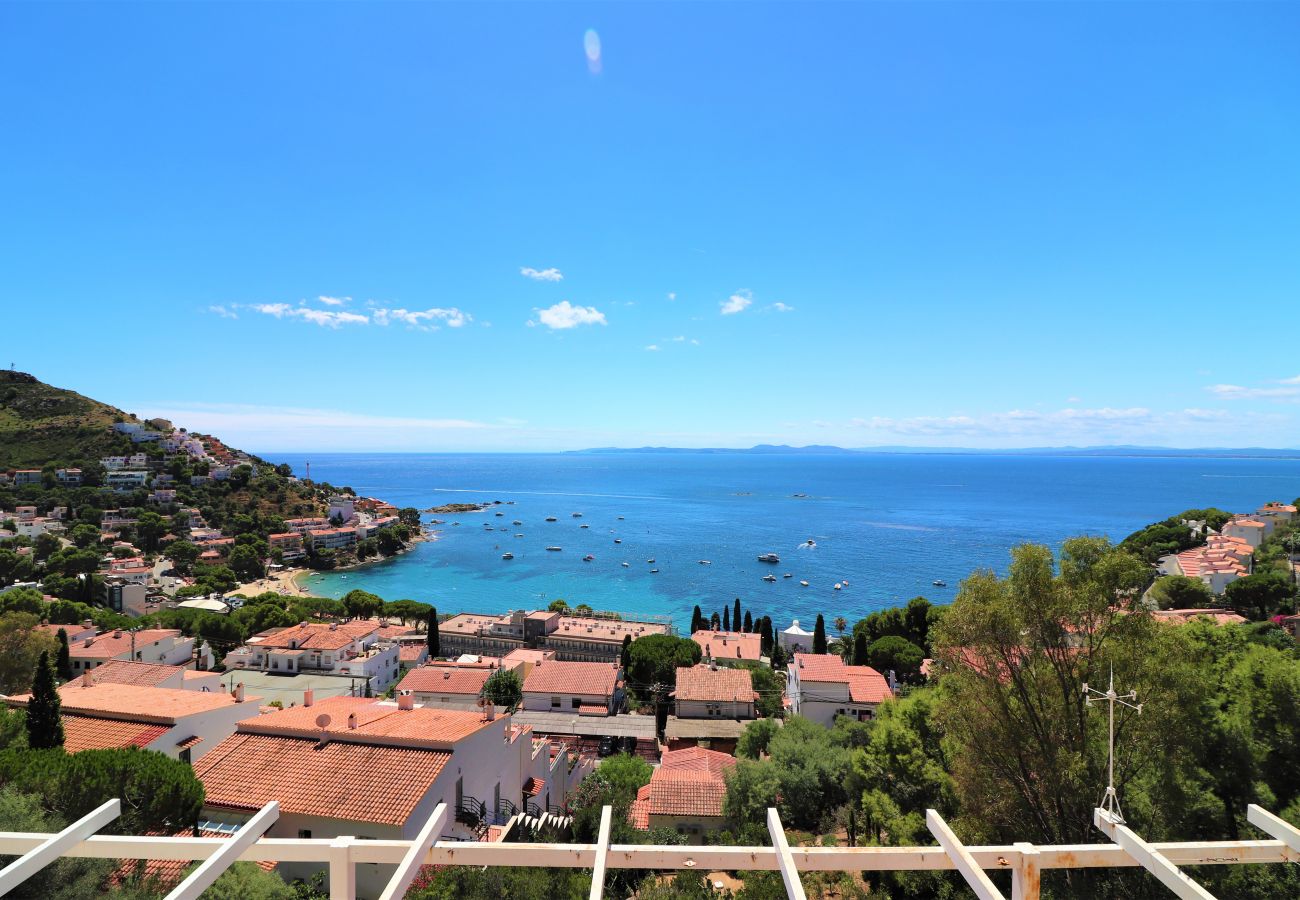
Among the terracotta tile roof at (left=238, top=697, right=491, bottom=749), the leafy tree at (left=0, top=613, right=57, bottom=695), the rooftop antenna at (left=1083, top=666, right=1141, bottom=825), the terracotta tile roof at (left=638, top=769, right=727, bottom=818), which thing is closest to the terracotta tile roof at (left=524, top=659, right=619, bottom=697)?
the terracotta tile roof at (left=638, top=769, right=727, bottom=818)

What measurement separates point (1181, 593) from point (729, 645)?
23.4 m

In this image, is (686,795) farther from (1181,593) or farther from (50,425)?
(50,425)

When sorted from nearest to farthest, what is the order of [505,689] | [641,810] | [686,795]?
1. [641,810]
2. [686,795]
3. [505,689]

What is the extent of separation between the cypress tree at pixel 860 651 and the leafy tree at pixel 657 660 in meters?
8.22

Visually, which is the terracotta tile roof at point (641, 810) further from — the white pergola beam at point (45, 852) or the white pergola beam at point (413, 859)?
the white pergola beam at point (45, 852)

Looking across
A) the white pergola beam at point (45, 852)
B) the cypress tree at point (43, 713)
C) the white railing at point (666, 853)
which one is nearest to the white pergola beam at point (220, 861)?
the white railing at point (666, 853)

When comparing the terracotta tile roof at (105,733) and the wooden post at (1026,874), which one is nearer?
the wooden post at (1026,874)

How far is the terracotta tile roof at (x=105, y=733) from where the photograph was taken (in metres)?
10.7

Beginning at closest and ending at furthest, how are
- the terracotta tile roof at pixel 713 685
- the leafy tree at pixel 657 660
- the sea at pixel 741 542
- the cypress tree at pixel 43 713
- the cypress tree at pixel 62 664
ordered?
the cypress tree at pixel 43 713, the cypress tree at pixel 62 664, the terracotta tile roof at pixel 713 685, the leafy tree at pixel 657 660, the sea at pixel 741 542

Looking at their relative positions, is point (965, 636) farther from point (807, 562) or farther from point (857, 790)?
point (807, 562)

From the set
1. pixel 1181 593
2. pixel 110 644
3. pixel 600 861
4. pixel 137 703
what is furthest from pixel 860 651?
pixel 110 644

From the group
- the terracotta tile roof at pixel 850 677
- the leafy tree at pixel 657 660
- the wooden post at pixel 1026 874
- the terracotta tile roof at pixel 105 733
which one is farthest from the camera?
the leafy tree at pixel 657 660

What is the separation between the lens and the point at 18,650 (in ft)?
62.3

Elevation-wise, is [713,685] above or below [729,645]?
above
